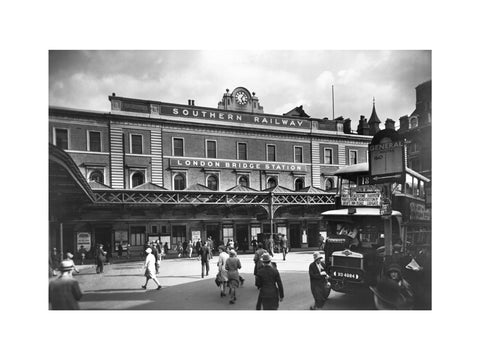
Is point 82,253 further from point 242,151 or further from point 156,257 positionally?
point 242,151

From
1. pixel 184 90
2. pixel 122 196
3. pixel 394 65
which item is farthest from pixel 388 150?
pixel 122 196

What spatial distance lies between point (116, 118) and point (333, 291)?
273 inches

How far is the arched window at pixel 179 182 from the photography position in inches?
365

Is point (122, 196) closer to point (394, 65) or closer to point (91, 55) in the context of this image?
point (91, 55)

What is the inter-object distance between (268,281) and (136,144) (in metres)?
4.96

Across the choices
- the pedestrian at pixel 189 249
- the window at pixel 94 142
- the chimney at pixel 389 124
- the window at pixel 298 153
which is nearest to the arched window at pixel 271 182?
the window at pixel 298 153

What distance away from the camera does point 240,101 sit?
8.56 m

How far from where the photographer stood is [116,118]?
8.66m

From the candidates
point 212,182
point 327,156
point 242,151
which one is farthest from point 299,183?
point 212,182

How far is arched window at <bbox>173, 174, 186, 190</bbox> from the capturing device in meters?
9.28

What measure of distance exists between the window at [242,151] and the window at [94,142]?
3.62 metres

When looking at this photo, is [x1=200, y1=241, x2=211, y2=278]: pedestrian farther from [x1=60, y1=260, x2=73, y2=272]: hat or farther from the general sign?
the general sign

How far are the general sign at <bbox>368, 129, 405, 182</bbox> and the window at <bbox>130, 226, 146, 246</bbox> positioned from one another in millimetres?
6147
